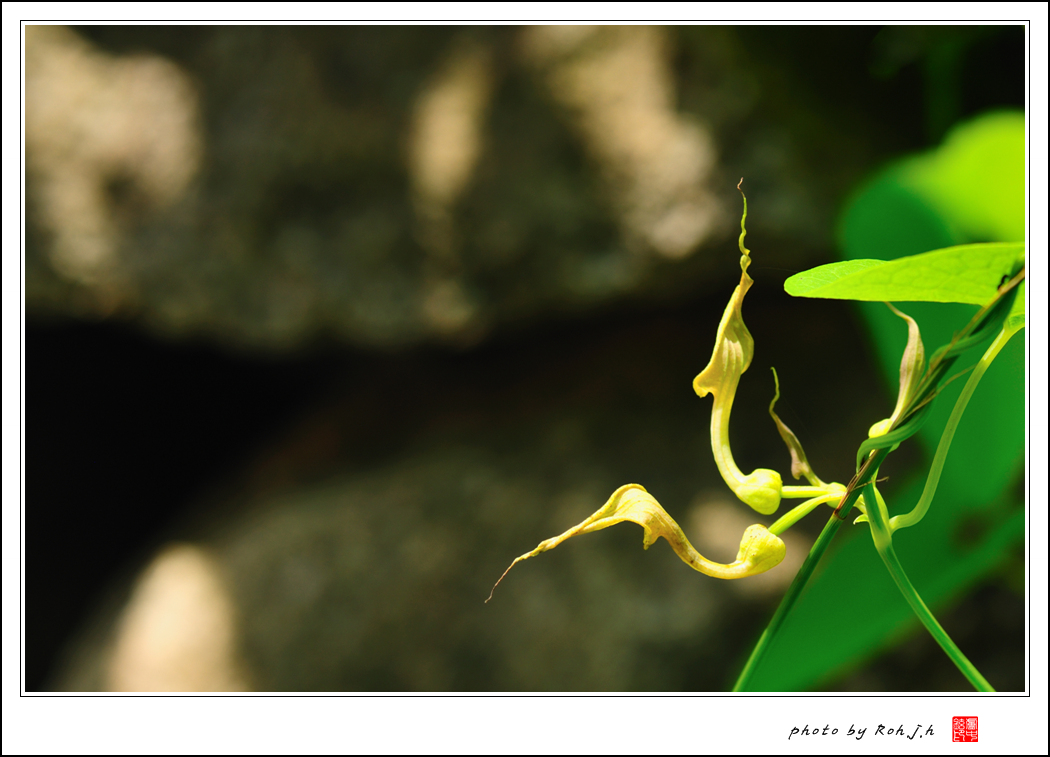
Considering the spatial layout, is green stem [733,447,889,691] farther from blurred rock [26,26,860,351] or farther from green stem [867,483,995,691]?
blurred rock [26,26,860,351]

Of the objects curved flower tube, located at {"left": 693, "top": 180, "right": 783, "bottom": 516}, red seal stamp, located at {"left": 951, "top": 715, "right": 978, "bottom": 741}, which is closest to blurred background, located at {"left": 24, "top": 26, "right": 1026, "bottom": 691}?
red seal stamp, located at {"left": 951, "top": 715, "right": 978, "bottom": 741}

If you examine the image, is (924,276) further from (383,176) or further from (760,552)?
(383,176)

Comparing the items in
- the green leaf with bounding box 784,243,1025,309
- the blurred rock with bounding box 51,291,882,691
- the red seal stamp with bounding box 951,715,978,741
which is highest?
the green leaf with bounding box 784,243,1025,309

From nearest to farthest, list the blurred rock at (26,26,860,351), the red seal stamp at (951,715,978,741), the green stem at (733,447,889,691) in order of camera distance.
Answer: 1. the green stem at (733,447,889,691)
2. the red seal stamp at (951,715,978,741)
3. the blurred rock at (26,26,860,351)

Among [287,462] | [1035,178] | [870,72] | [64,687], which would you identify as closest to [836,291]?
[1035,178]

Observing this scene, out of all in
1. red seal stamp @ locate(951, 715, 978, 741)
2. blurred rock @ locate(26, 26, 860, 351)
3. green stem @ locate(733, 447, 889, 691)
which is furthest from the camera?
blurred rock @ locate(26, 26, 860, 351)

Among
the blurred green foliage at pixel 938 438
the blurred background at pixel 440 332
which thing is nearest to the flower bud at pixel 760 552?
the blurred green foliage at pixel 938 438

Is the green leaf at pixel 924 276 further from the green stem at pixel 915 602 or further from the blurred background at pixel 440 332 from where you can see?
the blurred background at pixel 440 332
